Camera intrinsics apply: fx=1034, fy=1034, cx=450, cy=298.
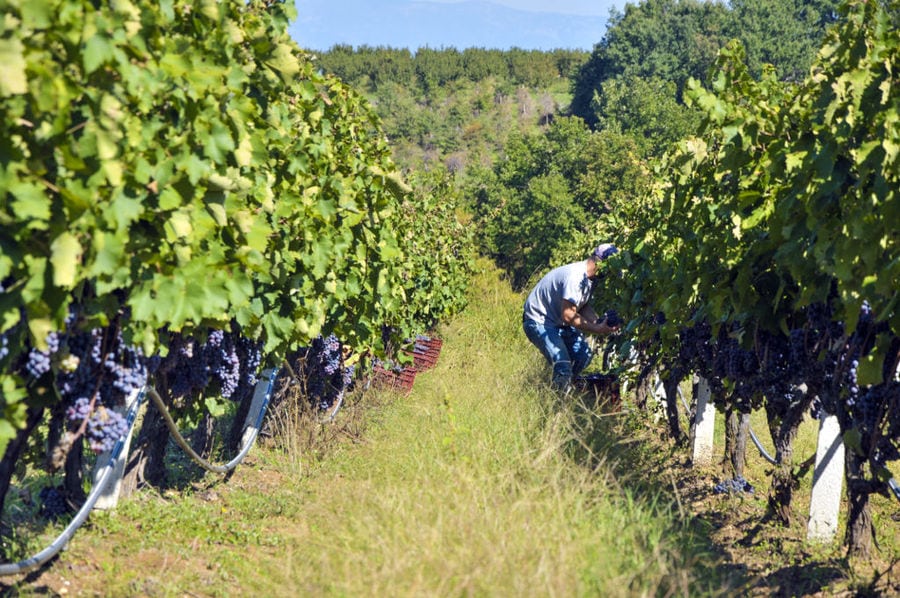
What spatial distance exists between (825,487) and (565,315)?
3.38 metres

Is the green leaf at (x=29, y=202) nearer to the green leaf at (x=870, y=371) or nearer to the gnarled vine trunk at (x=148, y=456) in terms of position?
the gnarled vine trunk at (x=148, y=456)

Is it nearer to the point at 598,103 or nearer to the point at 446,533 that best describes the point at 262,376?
the point at 446,533

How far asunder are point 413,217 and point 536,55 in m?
70.9

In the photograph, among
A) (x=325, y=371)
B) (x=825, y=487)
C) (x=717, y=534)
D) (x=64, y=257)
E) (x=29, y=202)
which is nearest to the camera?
(x=29, y=202)

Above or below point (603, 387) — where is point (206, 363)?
above

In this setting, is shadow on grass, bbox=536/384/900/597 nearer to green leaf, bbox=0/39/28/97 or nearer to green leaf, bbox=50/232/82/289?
green leaf, bbox=50/232/82/289

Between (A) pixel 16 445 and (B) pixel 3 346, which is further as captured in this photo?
(A) pixel 16 445

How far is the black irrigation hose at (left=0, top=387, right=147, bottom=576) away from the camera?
3.61m

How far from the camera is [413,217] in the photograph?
11000 millimetres

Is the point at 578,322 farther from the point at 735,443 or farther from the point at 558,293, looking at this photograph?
the point at 735,443

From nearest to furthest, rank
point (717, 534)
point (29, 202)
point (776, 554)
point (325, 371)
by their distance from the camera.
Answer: point (29, 202) → point (776, 554) → point (717, 534) → point (325, 371)

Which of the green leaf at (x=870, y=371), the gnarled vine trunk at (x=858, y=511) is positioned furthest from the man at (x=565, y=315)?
the green leaf at (x=870, y=371)

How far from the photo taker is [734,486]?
649 centimetres

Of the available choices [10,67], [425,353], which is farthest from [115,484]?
[425,353]
